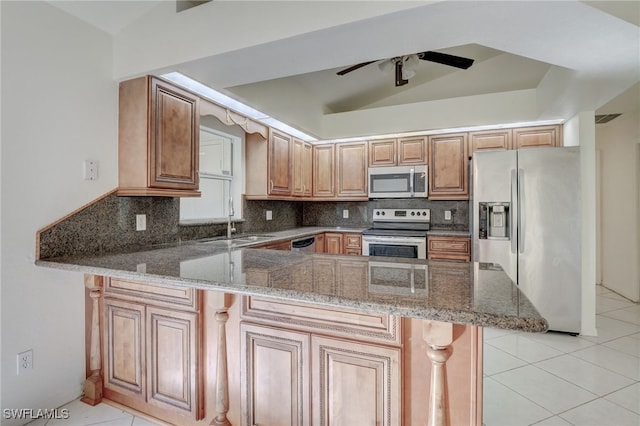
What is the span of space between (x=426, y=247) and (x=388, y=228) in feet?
2.57

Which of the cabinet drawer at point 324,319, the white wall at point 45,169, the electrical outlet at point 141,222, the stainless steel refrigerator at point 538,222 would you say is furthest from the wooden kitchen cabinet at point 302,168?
the cabinet drawer at point 324,319

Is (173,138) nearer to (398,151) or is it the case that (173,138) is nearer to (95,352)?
(95,352)

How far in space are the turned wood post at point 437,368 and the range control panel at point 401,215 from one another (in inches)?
133

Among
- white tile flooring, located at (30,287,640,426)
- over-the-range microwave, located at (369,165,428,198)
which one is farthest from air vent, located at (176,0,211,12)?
over-the-range microwave, located at (369,165,428,198)

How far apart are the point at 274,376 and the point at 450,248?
2.85 m

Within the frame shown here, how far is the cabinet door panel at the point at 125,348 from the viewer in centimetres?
189

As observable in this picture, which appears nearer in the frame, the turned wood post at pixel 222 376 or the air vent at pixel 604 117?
the turned wood post at pixel 222 376

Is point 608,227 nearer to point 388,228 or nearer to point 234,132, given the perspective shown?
point 388,228

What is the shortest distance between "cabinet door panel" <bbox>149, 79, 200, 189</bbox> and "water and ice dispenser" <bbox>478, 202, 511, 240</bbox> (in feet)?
9.11

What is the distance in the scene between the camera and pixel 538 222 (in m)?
3.23

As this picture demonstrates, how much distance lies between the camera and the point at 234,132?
3.60m

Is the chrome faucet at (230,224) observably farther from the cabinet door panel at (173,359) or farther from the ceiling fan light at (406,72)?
the ceiling fan light at (406,72)

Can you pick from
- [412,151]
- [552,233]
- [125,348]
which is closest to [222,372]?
[125,348]

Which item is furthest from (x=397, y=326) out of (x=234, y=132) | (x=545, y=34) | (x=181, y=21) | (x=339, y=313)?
(x=234, y=132)
